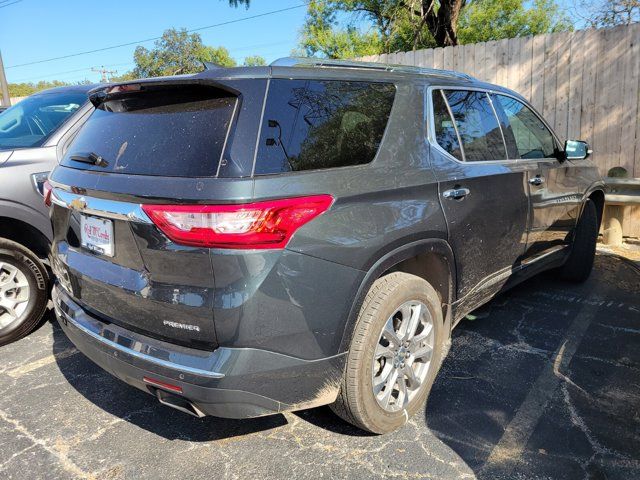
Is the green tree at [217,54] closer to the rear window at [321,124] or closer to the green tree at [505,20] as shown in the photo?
the green tree at [505,20]

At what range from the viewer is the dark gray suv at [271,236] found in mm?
2010

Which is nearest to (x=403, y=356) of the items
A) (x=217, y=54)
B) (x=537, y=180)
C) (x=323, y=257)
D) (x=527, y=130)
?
(x=323, y=257)

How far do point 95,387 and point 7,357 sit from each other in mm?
965

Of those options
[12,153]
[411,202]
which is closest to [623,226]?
[411,202]

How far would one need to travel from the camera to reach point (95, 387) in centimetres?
328

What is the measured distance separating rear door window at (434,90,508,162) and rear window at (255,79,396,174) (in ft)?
2.30

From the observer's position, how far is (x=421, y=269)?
9.63ft

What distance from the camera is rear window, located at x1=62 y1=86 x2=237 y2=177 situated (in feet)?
6.91

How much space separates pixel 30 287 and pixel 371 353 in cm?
289

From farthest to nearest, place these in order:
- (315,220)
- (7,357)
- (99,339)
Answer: (7,357)
(99,339)
(315,220)

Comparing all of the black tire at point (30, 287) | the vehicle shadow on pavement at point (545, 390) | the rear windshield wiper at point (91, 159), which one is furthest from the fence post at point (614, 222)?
the black tire at point (30, 287)

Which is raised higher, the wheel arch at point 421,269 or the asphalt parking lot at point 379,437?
the wheel arch at point 421,269

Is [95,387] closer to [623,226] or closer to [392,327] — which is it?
[392,327]

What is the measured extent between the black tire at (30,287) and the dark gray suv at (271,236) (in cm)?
124
